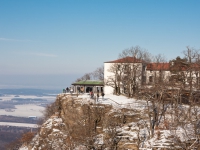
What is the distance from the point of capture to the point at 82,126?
39812mm

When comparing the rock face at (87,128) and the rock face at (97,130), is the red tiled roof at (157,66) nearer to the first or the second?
the rock face at (97,130)

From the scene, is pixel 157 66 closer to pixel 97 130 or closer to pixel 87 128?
pixel 97 130

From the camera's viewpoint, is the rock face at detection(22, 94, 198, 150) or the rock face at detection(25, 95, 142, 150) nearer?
the rock face at detection(22, 94, 198, 150)

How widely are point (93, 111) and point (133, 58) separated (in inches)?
765

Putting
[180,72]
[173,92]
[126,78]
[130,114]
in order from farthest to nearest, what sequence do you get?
1. [126,78]
2. [180,72]
3. [173,92]
4. [130,114]

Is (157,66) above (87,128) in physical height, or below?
above

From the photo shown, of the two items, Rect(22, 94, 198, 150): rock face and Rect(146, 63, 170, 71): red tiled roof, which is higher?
Rect(146, 63, 170, 71): red tiled roof

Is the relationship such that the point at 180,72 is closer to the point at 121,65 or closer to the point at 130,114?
the point at 121,65

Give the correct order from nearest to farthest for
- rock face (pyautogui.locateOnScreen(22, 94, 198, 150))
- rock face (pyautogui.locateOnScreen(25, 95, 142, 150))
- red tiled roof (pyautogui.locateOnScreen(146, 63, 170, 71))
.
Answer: rock face (pyautogui.locateOnScreen(22, 94, 198, 150)) → rock face (pyautogui.locateOnScreen(25, 95, 142, 150)) → red tiled roof (pyautogui.locateOnScreen(146, 63, 170, 71))

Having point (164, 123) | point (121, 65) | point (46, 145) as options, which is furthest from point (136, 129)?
point (121, 65)

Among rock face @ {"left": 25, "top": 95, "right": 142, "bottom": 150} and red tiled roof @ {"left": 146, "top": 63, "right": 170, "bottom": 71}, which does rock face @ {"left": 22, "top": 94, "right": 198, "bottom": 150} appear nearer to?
rock face @ {"left": 25, "top": 95, "right": 142, "bottom": 150}

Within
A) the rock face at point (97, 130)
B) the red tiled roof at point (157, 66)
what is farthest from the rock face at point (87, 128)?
the red tiled roof at point (157, 66)

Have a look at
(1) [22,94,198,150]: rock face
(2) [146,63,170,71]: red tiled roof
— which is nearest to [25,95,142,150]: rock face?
(1) [22,94,198,150]: rock face

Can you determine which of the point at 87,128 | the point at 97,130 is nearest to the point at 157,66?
the point at 97,130
